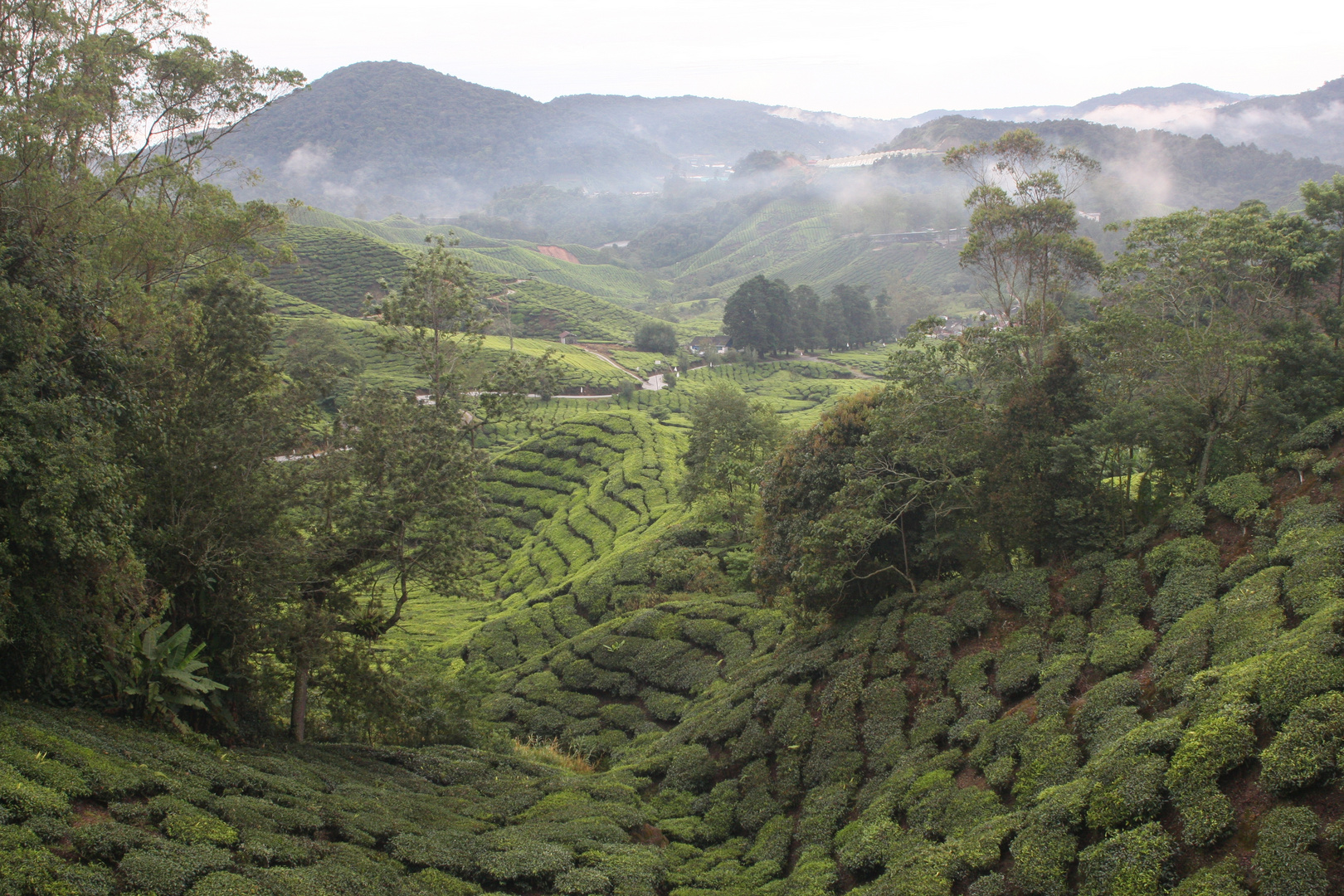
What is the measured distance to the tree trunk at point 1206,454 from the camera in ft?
46.7

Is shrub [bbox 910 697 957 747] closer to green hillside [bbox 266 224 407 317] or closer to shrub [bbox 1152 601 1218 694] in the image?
shrub [bbox 1152 601 1218 694]

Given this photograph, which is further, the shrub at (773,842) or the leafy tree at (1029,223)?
the leafy tree at (1029,223)

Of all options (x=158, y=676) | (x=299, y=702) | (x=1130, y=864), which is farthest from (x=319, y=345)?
(x=1130, y=864)

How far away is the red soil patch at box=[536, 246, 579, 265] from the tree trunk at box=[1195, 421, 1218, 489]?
17407 centimetres

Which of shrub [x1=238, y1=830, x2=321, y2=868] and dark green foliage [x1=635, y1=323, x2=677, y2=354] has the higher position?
dark green foliage [x1=635, y1=323, x2=677, y2=354]

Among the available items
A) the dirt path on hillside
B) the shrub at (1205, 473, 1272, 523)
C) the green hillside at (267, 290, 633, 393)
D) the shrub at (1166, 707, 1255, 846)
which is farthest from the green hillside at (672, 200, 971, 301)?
the shrub at (1166, 707, 1255, 846)

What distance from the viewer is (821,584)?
55.1 feet

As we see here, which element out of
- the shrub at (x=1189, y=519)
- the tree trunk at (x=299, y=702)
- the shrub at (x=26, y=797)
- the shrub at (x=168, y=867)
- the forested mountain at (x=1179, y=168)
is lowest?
the tree trunk at (x=299, y=702)

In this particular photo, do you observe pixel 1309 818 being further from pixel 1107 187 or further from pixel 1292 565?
pixel 1107 187

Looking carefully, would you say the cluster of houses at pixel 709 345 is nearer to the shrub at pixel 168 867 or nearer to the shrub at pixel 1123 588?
the shrub at pixel 1123 588

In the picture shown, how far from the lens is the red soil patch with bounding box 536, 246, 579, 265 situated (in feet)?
596

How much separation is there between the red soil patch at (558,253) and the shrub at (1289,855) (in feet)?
595

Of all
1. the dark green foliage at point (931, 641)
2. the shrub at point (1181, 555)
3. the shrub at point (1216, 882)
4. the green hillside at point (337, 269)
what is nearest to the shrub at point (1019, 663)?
the dark green foliage at point (931, 641)

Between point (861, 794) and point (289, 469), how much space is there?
1227cm
